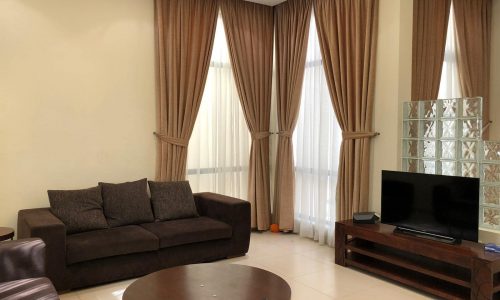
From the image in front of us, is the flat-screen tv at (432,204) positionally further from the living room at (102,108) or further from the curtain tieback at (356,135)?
the curtain tieback at (356,135)

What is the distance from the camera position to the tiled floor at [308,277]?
11.5 ft

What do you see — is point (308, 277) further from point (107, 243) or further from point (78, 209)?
point (78, 209)

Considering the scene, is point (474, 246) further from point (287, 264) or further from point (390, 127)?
point (287, 264)

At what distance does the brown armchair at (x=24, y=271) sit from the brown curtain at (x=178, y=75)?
209 centimetres

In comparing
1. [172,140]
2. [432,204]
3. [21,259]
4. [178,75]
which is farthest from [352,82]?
[21,259]

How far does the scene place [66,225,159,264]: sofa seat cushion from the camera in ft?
11.5

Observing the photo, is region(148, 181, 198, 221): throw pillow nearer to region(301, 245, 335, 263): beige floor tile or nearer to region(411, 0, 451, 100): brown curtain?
region(301, 245, 335, 263): beige floor tile

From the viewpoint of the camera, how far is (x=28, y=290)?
2.53 meters

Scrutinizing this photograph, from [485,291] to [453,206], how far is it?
0.73m

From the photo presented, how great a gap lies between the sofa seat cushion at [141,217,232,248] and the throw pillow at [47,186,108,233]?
1.58 feet

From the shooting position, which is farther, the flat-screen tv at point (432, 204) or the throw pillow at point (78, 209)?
the throw pillow at point (78, 209)

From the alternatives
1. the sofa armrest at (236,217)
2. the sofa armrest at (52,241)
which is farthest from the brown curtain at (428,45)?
the sofa armrest at (52,241)

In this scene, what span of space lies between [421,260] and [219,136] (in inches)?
109

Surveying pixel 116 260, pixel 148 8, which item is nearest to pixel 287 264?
pixel 116 260
